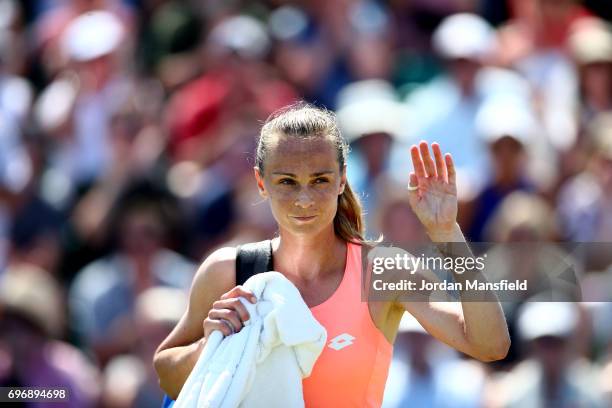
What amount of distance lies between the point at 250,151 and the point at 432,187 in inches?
152

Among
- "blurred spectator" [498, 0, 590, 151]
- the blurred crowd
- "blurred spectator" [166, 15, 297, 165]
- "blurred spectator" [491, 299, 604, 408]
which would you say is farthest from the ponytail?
"blurred spectator" [166, 15, 297, 165]

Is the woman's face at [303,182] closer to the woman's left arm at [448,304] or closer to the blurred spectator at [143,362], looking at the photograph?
the woman's left arm at [448,304]

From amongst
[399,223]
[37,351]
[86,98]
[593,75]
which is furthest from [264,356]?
[86,98]

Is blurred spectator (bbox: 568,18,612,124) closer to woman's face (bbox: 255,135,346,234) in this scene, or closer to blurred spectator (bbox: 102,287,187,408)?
blurred spectator (bbox: 102,287,187,408)

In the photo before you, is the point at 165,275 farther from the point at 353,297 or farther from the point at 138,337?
the point at 353,297

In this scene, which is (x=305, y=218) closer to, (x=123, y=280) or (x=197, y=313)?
(x=197, y=313)

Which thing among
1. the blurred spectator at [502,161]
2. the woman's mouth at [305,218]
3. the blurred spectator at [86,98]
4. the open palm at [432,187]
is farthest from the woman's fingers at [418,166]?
the blurred spectator at [86,98]

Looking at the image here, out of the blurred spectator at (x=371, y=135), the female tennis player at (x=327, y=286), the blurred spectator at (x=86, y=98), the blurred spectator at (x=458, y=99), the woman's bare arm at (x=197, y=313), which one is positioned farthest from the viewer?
the blurred spectator at (x=86, y=98)

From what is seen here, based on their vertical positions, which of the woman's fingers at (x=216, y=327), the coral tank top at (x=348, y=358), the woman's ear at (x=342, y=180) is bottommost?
the coral tank top at (x=348, y=358)

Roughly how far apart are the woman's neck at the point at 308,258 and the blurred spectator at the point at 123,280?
3013 millimetres

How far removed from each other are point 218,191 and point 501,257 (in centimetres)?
200

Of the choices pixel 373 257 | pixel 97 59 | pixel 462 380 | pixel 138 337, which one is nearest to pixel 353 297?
pixel 373 257

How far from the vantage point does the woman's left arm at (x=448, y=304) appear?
3.95 m

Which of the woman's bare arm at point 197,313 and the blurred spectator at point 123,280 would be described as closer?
the woman's bare arm at point 197,313
